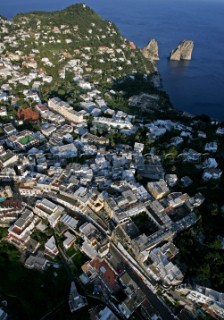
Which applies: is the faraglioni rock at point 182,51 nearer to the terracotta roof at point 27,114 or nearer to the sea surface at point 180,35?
the sea surface at point 180,35

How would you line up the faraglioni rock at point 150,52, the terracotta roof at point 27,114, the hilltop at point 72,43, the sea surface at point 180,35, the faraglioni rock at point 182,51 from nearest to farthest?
the terracotta roof at point 27,114, the hilltop at point 72,43, the sea surface at point 180,35, the faraglioni rock at point 150,52, the faraglioni rock at point 182,51

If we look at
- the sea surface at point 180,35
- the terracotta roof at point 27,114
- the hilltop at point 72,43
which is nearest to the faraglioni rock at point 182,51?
the sea surface at point 180,35

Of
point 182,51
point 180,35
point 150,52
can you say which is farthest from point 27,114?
point 180,35

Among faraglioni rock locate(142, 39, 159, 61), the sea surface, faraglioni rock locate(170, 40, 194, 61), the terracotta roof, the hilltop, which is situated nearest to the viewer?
the terracotta roof

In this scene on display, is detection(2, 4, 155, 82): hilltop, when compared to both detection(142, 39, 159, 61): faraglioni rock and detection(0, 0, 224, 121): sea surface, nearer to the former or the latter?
detection(142, 39, 159, 61): faraglioni rock

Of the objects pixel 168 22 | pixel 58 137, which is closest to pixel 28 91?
pixel 58 137

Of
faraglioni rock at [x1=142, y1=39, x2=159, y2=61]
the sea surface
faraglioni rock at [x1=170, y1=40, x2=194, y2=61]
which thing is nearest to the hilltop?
faraglioni rock at [x1=142, y1=39, x2=159, y2=61]

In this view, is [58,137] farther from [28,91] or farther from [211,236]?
[211,236]

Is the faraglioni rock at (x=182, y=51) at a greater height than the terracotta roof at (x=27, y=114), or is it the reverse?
the faraglioni rock at (x=182, y=51)
